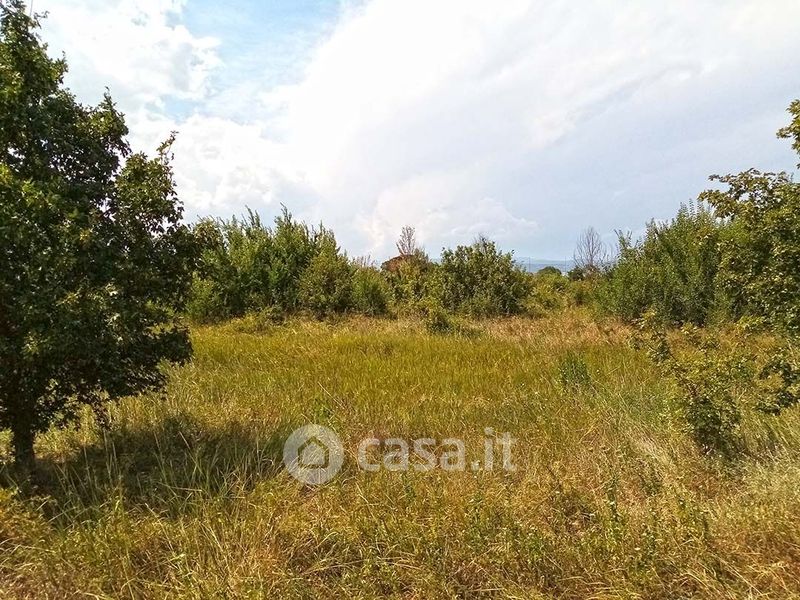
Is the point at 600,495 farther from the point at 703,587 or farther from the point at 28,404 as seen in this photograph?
the point at 28,404

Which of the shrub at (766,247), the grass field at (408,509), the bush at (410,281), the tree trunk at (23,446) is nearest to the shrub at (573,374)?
the grass field at (408,509)

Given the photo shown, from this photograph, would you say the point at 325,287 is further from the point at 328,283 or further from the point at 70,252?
the point at 70,252

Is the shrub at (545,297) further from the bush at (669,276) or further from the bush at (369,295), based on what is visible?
the bush at (369,295)

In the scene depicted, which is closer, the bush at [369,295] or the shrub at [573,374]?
the shrub at [573,374]

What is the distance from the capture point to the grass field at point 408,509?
2547 millimetres

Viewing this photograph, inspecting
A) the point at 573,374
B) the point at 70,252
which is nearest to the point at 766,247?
the point at 573,374

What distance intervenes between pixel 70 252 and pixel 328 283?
1024 centimetres

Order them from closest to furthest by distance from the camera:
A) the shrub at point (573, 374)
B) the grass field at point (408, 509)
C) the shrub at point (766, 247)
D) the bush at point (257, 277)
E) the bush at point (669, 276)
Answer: the grass field at point (408, 509)
the shrub at point (766, 247)
the shrub at point (573, 374)
the bush at point (669, 276)
the bush at point (257, 277)

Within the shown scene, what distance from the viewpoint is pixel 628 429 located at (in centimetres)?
411

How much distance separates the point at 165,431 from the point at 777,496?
15.1ft

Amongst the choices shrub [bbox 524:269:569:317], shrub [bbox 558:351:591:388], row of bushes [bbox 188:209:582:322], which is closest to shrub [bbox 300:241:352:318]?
row of bushes [bbox 188:209:582:322]

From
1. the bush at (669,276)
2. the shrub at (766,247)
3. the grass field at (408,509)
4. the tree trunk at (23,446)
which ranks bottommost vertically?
the grass field at (408,509)

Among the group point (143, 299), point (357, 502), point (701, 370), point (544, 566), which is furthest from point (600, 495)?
point (143, 299)

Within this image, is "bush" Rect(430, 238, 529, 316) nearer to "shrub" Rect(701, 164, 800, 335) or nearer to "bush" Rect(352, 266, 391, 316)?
"bush" Rect(352, 266, 391, 316)
